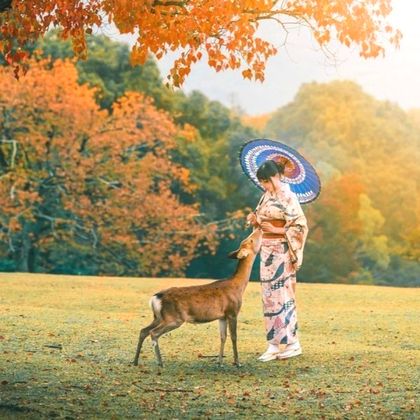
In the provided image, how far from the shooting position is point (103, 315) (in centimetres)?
1823

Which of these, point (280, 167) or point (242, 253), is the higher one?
point (280, 167)

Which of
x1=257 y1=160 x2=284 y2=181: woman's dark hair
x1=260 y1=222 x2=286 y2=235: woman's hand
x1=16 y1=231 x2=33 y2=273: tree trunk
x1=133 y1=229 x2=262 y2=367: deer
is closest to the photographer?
x1=133 y1=229 x2=262 y2=367: deer

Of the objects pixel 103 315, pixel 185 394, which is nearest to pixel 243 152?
pixel 185 394

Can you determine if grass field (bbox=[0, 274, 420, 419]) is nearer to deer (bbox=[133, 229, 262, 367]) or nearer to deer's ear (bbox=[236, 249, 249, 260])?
deer (bbox=[133, 229, 262, 367])

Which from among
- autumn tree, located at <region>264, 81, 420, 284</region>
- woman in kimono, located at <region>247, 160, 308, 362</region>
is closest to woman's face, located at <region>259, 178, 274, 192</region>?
woman in kimono, located at <region>247, 160, 308, 362</region>

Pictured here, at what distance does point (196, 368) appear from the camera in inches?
489

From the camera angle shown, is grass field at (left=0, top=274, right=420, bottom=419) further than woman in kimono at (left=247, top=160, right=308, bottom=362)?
No

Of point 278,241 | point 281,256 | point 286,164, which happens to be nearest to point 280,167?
point 286,164

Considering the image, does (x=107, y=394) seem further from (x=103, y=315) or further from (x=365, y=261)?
(x=365, y=261)

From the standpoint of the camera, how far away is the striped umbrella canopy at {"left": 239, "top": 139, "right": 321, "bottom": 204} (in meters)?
12.7

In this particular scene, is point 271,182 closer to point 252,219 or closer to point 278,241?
point 252,219

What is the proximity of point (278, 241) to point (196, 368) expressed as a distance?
1.71 metres

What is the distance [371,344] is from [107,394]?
607cm

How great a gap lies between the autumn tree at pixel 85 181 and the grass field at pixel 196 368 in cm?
1769
